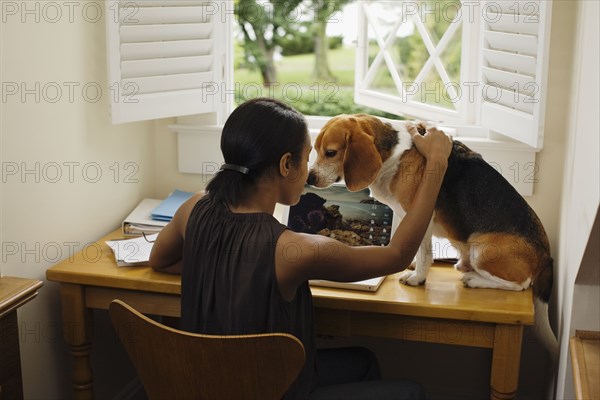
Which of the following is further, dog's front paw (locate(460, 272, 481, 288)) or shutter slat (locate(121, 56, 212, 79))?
shutter slat (locate(121, 56, 212, 79))

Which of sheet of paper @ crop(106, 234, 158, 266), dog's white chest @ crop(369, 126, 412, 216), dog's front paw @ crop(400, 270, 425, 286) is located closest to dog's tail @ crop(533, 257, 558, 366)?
dog's front paw @ crop(400, 270, 425, 286)

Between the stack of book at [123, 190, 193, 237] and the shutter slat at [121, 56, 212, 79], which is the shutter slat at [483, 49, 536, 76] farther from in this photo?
the stack of book at [123, 190, 193, 237]

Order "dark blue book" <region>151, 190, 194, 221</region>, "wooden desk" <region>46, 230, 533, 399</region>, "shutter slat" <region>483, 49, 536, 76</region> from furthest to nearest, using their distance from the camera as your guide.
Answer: "dark blue book" <region>151, 190, 194, 221</region>
"shutter slat" <region>483, 49, 536, 76</region>
"wooden desk" <region>46, 230, 533, 399</region>

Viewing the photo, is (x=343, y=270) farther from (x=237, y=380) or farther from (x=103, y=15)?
(x=103, y=15)

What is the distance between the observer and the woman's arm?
168cm

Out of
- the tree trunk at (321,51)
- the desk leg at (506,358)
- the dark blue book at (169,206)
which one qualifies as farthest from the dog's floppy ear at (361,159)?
the tree trunk at (321,51)

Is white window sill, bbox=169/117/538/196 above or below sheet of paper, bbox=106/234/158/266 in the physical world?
above

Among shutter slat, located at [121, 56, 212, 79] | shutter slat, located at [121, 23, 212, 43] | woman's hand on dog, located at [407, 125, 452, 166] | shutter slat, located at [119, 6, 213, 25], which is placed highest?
shutter slat, located at [119, 6, 213, 25]

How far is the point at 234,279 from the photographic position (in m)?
1.50

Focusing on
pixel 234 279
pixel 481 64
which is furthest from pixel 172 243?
pixel 481 64

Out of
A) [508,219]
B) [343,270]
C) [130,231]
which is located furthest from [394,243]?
[130,231]

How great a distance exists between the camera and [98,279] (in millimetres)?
1884

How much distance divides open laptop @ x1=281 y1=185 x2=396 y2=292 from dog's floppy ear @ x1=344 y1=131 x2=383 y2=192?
32 cm

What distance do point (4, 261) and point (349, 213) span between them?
864 mm
